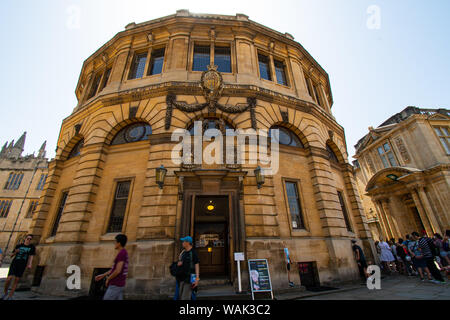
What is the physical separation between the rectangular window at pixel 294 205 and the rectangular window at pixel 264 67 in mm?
8249

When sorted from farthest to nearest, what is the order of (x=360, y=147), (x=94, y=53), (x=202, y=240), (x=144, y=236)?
(x=360, y=147) → (x=94, y=53) → (x=202, y=240) → (x=144, y=236)

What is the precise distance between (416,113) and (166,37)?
29182 millimetres

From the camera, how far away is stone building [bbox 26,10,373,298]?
8.69m

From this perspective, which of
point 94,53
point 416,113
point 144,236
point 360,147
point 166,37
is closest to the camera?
point 144,236

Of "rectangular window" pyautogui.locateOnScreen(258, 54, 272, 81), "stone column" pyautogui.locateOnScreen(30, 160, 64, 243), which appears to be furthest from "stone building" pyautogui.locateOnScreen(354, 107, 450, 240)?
"stone column" pyautogui.locateOnScreen(30, 160, 64, 243)

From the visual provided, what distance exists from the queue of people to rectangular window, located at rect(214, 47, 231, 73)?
1394 cm

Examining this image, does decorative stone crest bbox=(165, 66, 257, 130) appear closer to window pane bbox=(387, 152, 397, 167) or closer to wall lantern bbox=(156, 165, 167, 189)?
wall lantern bbox=(156, 165, 167, 189)

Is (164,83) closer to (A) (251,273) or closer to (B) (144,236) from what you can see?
(B) (144,236)

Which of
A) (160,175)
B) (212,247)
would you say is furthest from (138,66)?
(212,247)

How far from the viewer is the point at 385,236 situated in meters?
23.6

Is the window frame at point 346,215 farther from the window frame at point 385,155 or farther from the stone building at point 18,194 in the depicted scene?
the stone building at point 18,194

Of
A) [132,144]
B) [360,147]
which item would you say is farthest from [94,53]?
[360,147]

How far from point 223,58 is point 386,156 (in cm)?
2496

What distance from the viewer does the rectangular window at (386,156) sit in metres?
24.2
